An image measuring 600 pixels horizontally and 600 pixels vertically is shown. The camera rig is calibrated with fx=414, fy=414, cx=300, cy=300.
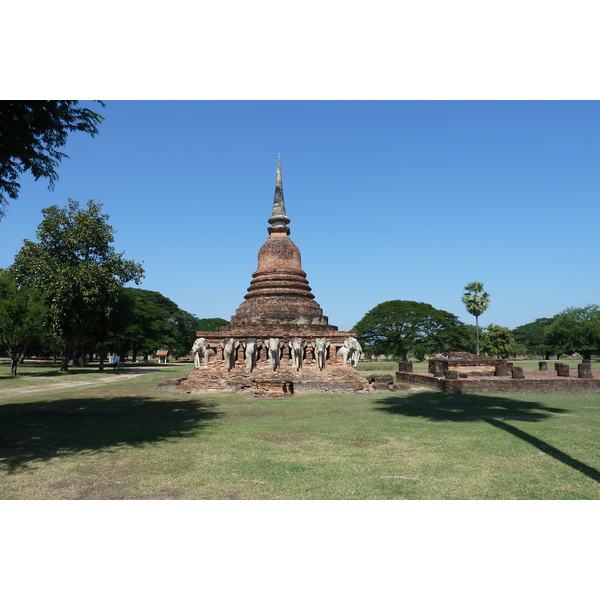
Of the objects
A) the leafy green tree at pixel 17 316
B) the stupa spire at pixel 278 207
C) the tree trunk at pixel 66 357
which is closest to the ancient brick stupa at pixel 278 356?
the stupa spire at pixel 278 207

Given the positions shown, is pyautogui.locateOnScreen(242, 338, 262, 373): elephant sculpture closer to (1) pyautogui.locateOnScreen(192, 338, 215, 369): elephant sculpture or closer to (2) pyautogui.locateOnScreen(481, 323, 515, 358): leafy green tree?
(1) pyautogui.locateOnScreen(192, 338, 215, 369): elephant sculpture

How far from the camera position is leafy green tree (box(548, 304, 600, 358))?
44719mm

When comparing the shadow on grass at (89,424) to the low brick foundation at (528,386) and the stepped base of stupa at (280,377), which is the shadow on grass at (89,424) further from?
the low brick foundation at (528,386)

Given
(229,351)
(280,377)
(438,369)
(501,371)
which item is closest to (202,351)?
(229,351)

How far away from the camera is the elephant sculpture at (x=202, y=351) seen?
626 inches

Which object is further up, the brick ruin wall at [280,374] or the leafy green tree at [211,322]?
the leafy green tree at [211,322]

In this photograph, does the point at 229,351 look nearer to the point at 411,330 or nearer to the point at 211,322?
the point at 411,330

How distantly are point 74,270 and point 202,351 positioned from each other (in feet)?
49.5

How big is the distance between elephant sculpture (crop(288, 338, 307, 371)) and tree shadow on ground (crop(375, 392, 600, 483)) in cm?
372

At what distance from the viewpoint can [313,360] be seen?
1630 centimetres

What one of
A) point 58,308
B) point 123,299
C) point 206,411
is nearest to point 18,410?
point 206,411

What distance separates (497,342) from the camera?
167ft

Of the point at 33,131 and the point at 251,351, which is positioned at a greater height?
the point at 33,131

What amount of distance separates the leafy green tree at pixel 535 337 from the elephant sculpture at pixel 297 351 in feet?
165
